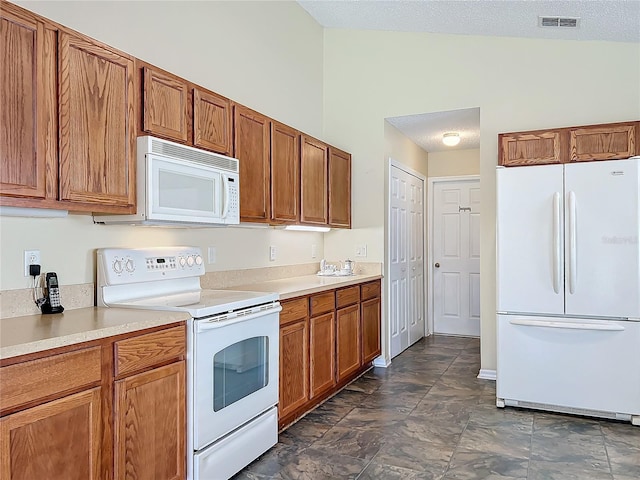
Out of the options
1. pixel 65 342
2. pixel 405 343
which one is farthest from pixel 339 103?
pixel 65 342

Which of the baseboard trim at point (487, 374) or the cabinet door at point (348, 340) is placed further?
the baseboard trim at point (487, 374)

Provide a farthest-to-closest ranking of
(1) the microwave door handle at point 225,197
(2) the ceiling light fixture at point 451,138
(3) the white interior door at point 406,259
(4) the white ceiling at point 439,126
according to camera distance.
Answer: (2) the ceiling light fixture at point 451,138 < (3) the white interior door at point 406,259 < (4) the white ceiling at point 439,126 < (1) the microwave door handle at point 225,197

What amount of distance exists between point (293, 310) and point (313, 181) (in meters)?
1.33

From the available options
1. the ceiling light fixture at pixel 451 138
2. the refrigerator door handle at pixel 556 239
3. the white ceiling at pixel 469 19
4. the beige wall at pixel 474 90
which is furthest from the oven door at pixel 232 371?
the ceiling light fixture at pixel 451 138

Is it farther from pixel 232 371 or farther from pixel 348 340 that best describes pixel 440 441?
pixel 232 371

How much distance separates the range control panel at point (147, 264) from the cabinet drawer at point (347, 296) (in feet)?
3.98

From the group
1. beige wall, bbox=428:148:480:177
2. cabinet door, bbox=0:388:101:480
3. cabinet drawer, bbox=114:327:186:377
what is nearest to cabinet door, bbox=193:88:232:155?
cabinet drawer, bbox=114:327:186:377

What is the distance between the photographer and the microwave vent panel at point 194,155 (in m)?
2.42

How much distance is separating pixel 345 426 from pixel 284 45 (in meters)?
3.23

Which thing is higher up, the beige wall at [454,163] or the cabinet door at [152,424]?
the beige wall at [454,163]

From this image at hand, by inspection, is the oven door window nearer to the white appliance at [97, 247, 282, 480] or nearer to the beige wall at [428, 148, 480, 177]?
the white appliance at [97, 247, 282, 480]

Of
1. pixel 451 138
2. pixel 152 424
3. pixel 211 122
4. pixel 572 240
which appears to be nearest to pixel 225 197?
pixel 211 122

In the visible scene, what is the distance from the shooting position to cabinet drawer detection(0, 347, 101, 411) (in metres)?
1.52

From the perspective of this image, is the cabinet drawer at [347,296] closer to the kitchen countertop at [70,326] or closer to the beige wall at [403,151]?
the beige wall at [403,151]
